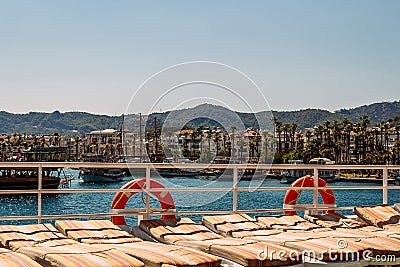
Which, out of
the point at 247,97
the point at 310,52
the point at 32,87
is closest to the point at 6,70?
the point at 32,87

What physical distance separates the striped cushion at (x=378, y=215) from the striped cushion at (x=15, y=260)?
3620mm

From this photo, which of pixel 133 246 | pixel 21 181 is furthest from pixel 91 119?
pixel 133 246

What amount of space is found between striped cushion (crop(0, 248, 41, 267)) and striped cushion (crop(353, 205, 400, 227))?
11.9ft

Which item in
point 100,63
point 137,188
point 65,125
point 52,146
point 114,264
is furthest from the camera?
point 65,125

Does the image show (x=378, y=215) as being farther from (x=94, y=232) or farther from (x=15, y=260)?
(x=15, y=260)

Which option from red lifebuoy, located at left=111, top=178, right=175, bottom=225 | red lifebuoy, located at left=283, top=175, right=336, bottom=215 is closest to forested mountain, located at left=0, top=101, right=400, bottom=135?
red lifebuoy, located at left=283, top=175, right=336, bottom=215

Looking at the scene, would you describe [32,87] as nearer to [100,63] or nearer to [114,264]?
[100,63]

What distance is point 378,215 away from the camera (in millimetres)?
6469

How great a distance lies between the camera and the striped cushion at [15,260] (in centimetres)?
390

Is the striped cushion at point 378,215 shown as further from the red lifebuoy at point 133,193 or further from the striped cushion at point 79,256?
the striped cushion at point 79,256

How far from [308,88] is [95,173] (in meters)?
17.7

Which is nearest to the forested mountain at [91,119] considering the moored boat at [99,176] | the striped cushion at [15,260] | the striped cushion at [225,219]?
the moored boat at [99,176]

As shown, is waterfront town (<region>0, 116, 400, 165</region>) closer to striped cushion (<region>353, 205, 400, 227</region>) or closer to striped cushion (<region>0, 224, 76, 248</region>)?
striped cushion (<region>353, 205, 400, 227</region>)

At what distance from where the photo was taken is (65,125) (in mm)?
61594
